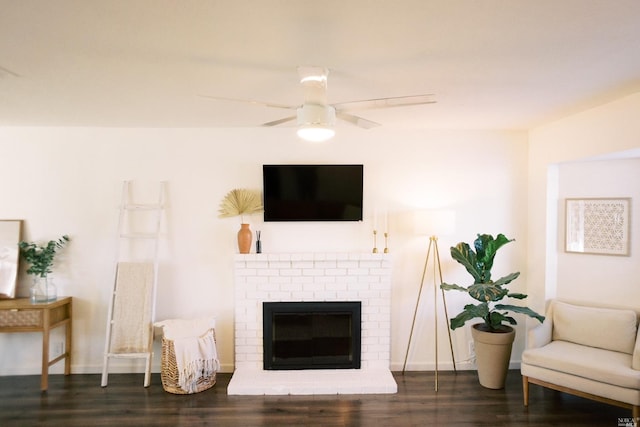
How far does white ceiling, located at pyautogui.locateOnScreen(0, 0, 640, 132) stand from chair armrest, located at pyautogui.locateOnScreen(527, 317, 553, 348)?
187 centimetres

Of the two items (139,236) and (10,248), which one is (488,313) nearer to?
(139,236)

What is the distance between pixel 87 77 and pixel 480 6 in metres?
2.28

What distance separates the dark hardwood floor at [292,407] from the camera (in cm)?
288

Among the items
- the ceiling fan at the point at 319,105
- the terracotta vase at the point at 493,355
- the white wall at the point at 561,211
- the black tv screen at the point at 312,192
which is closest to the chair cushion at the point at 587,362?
the terracotta vase at the point at 493,355

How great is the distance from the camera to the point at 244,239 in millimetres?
3631

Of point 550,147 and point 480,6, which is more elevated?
point 480,6

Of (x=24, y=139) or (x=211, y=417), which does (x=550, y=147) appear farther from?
(x=24, y=139)

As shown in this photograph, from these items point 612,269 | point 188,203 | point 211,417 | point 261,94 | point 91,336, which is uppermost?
point 261,94

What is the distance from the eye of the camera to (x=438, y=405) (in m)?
3.13

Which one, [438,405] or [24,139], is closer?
[438,405]

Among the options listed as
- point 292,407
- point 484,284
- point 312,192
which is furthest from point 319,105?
point 292,407

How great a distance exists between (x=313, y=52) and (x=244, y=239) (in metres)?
2.09

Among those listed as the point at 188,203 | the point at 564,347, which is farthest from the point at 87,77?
the point at 564,347

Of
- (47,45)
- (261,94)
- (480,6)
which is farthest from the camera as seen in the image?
(261,94)
